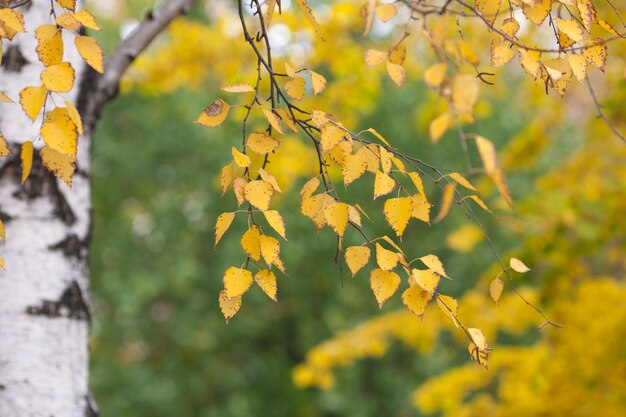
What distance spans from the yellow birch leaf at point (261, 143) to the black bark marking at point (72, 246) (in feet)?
2.00

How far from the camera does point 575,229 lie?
2.92 meters

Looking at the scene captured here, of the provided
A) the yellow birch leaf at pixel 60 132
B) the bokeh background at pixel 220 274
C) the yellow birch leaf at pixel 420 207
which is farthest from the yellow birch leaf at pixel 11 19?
the bokeh background at pixel 220 274

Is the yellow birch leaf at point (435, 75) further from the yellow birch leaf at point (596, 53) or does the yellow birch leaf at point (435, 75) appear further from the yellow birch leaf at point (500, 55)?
the yellow birch leaf at point (596, 53)

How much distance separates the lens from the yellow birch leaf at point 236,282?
1085 millimetres

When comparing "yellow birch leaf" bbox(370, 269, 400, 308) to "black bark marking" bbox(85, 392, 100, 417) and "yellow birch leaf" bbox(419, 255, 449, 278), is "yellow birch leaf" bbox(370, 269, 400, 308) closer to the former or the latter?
"yellow birch leaf" bbox(419, 255, 449, 278)


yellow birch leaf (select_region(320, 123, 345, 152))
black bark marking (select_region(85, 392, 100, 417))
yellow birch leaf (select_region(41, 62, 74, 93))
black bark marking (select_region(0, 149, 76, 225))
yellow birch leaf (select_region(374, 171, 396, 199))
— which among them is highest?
yellow birch leaf (select_region(41, 62, 74, 93))

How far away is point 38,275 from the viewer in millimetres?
1483

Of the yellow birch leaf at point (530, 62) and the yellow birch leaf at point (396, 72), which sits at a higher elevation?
the yellow birch leaf at point (530, 62)

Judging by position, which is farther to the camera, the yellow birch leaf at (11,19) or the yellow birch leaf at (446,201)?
the yellow birch leaf at (11,19)

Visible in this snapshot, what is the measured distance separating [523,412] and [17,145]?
9.29ft

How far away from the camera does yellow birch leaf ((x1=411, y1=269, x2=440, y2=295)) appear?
1029mm

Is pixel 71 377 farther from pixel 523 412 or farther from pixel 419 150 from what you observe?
pixel 419 150

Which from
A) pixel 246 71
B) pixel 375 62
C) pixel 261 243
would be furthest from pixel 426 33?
pixel 246 71

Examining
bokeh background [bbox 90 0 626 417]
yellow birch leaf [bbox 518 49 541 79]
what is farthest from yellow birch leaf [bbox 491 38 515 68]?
bokeh background [bbox 90 0 626 417]
